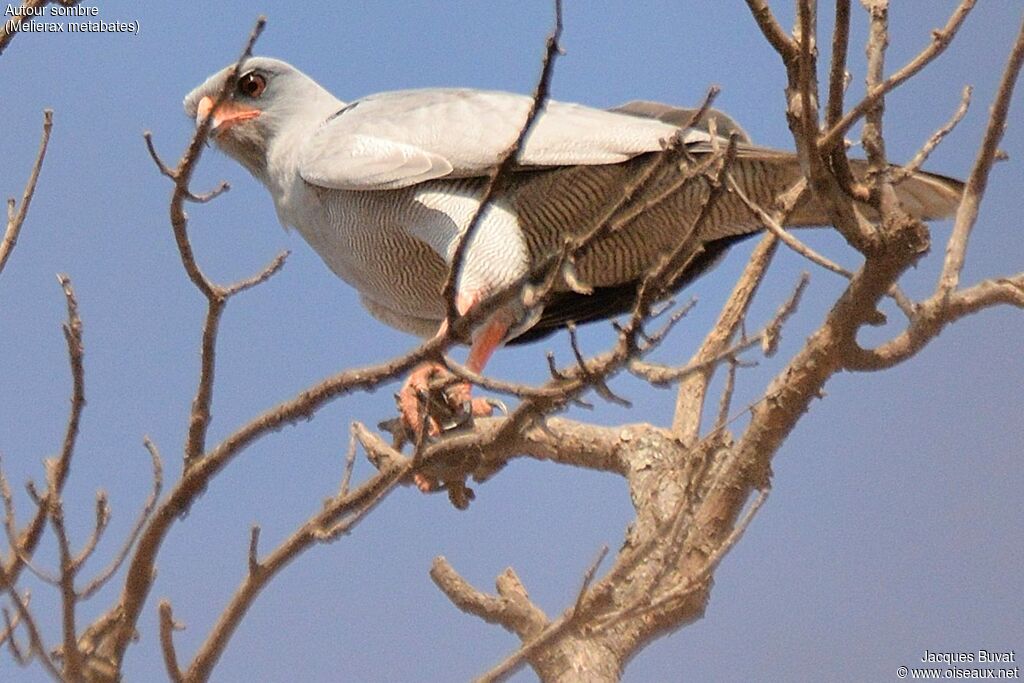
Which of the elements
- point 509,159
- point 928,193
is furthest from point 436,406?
point 928,193

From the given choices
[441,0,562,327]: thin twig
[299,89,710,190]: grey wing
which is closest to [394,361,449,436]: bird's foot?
[299,89,710,190]: grey wing

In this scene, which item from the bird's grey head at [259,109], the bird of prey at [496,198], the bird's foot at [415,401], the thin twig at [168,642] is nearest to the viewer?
the thin twig at [168,642]

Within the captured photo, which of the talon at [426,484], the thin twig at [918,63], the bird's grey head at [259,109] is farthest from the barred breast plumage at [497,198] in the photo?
the thin twig at [918,63]

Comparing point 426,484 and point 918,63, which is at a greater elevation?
point 918,63

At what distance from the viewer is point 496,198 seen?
14.0 ft

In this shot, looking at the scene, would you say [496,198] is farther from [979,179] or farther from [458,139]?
[979,179]

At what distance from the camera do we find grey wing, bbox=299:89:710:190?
448 cm

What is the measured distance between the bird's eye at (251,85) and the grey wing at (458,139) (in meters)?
0.65

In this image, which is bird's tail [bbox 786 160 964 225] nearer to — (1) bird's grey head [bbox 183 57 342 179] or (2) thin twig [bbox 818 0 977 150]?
(2) thin twig [bbox 818 0 977 150]

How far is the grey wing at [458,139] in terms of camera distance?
4.48 meters

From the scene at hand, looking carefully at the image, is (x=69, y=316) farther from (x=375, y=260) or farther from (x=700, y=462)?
(x=700, y=462)

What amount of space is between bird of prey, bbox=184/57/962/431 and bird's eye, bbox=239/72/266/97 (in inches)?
15.6

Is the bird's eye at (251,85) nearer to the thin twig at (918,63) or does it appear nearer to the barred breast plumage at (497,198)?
the barred breast plumage at (497,198)

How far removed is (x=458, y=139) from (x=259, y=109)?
1.27m
